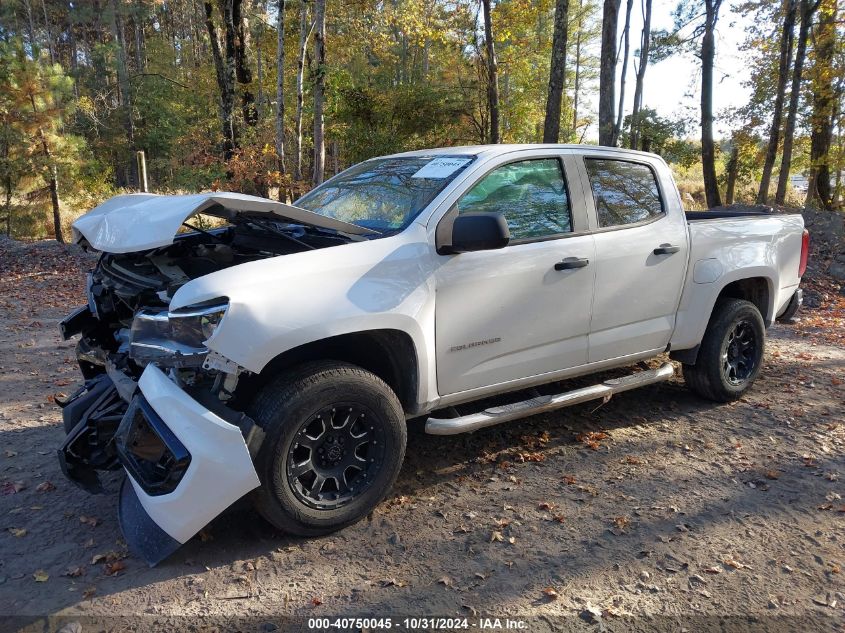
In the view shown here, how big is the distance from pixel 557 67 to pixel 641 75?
47.0 ft

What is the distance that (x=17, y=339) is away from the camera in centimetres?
712

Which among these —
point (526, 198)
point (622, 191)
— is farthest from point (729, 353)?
point (526, 198)

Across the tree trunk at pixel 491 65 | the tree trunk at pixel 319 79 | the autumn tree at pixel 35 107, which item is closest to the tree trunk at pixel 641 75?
the tree trunk at pixel 491 65

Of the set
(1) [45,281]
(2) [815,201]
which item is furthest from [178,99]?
(2) [815,201]

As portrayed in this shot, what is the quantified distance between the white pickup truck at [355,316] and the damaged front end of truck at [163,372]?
1cm

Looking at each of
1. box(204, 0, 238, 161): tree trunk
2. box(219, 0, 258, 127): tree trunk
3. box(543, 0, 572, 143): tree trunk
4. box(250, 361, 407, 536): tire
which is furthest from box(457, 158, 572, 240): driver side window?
box(219, 0, 258, 127): tree trunk

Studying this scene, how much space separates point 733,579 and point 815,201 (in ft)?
71.1

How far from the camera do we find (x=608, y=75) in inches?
551

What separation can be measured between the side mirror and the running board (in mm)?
1007

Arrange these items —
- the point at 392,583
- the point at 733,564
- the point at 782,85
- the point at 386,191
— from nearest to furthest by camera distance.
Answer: the point at 392,583 → the point at 733,564 → the point at 386,191 → the point at 782,85

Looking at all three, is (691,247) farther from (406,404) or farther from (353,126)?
(353,126)

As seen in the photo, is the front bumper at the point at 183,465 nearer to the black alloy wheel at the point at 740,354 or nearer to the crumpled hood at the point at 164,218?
the crumpled hood at the point at 164,218

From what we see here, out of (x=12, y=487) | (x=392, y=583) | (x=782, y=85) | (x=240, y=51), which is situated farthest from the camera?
(x=782, y=85)

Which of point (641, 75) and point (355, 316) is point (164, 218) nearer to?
point (355, 316)
